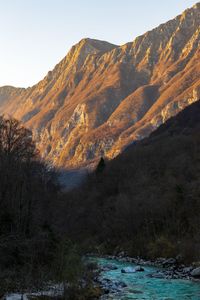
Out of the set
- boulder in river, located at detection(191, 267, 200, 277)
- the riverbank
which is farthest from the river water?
boulder in river, located at detection(191, 267, 200, 277)

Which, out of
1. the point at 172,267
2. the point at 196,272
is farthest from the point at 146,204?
the point at 196,272

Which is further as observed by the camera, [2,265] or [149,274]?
[149,274]

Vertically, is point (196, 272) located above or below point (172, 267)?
above

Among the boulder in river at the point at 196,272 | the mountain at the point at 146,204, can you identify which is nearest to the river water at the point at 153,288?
the boulder in river at the point at 196,272

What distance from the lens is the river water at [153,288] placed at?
35.6 meters

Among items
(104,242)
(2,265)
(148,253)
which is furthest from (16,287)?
(104,242)

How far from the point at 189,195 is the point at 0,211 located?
45070mm

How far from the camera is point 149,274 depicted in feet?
159

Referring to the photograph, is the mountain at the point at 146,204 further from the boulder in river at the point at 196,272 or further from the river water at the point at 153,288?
the river water at the point at 153,288

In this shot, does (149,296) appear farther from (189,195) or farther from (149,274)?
(189,195)

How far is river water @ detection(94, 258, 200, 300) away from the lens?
35606 millimetres

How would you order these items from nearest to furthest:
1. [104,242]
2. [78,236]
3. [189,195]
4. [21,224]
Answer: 1. [21,224]
2. [189,195]
3. [104,242]
4. [78,236]

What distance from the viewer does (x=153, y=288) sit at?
4009 centimetres

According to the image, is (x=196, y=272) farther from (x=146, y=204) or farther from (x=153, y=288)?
(x=146, y=204)
